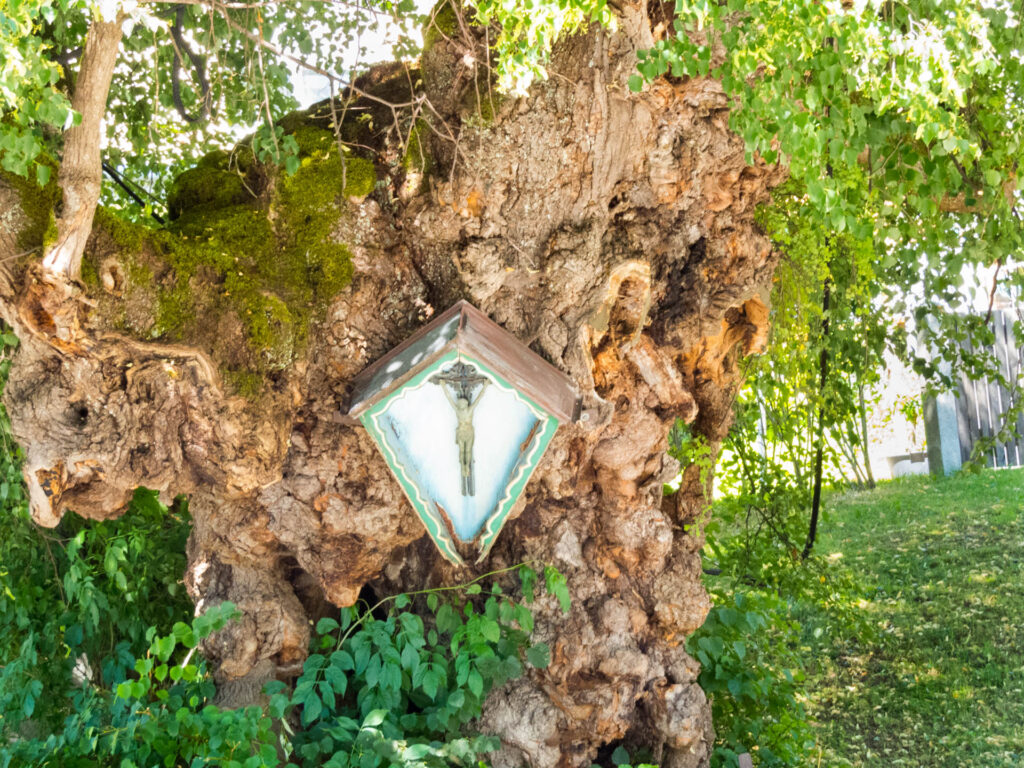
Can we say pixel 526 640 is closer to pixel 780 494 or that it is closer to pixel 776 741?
pixel 776 741

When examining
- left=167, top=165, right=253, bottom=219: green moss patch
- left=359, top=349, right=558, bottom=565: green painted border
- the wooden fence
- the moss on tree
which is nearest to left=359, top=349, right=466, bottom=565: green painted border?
left=359, top=349, right=558, bottom=565: green painted border

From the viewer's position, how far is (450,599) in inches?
127

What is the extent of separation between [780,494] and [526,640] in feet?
6.69

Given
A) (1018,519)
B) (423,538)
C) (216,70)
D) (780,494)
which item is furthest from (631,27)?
(1018,519)

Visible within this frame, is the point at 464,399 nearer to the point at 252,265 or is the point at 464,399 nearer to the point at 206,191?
the point at 252,265

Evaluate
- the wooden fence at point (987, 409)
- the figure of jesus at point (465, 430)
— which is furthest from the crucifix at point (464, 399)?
the wooden fence at point (987, 409)

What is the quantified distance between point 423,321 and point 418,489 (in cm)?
55

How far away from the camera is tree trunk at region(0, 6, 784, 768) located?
2.66 m

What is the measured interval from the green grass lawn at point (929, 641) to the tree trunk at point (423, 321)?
1.67 m

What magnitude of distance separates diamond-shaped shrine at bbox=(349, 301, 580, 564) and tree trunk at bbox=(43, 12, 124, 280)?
2.86 feet

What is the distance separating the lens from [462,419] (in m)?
2.78

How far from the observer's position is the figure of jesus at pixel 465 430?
8.99 ft

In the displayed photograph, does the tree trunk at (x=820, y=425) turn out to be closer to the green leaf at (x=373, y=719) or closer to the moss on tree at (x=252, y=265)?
the moss on tree at (x=252, y=265)

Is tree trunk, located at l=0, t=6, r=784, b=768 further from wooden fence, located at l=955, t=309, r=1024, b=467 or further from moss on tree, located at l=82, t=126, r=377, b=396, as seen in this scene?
wooden fence, located at l=955, t=309, r=1024, b=467
